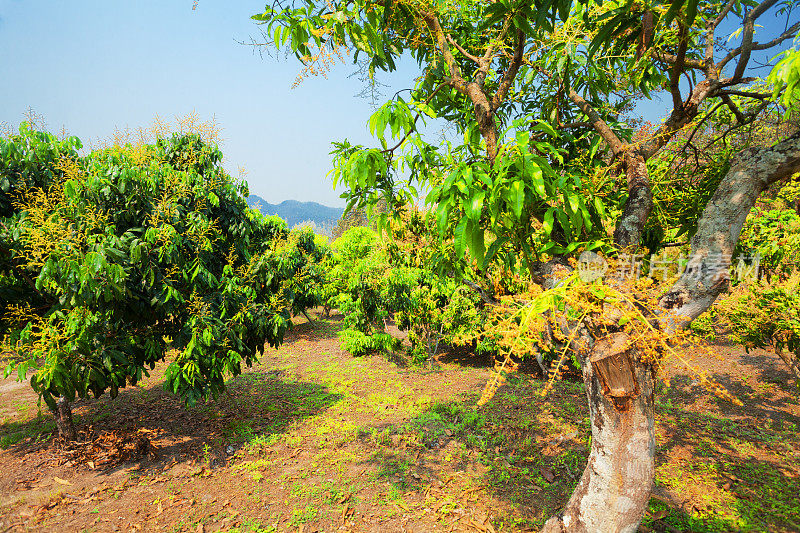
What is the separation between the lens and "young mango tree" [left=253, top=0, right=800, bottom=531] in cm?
201

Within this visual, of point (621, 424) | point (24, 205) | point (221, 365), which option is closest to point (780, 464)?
point (621, 424)

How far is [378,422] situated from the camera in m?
5.85

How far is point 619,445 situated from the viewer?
2469mm

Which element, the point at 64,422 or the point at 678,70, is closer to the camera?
the point at 678,70

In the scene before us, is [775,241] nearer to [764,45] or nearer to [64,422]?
[764,45]

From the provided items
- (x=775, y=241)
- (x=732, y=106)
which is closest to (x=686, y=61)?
(x=732, y=106)

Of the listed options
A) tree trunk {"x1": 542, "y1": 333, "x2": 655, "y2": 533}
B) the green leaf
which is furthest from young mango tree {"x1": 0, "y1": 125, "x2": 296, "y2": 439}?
tree trunk {"x1": 542, "y1": 333, "x2": 655, "y2": 533}

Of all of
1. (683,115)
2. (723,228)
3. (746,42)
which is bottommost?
(723,228)

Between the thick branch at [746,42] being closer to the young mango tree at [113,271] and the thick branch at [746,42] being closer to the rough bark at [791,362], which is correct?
the young mango tree at [113,271]

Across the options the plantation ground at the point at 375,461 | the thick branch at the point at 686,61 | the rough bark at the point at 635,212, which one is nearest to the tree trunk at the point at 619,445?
the rough bark at the point at 635,212

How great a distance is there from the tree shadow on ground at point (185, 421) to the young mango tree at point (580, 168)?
4336 millimetres

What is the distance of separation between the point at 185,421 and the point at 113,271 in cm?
353

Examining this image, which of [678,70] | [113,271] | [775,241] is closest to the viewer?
[678,70]

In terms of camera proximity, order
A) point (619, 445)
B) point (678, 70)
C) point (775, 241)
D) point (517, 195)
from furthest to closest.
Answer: point (775, 241) < point (678, 70) < point (619, 445) < point (517, 195)
